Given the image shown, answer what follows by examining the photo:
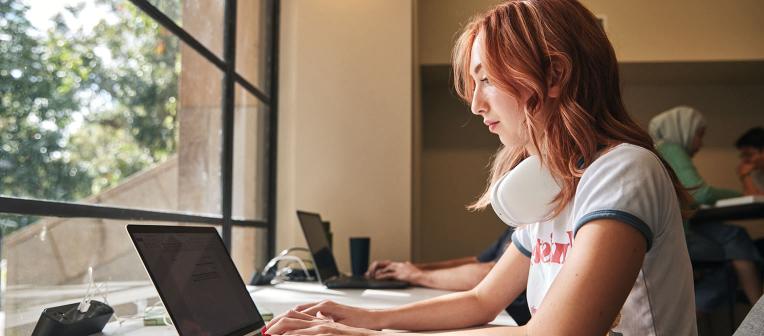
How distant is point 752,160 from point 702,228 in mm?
971

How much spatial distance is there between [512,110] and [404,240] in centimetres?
202

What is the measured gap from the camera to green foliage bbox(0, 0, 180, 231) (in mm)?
2027

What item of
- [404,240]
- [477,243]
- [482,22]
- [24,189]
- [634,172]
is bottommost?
[477,243]

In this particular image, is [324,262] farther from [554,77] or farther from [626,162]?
[626,162]

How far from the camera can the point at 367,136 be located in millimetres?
3100

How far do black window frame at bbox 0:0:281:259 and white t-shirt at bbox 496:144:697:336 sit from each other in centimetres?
95

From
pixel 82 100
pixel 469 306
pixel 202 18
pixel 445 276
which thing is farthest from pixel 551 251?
pixel 82 100

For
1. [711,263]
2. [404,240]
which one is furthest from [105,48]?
[711,263]

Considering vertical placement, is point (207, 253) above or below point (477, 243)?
above

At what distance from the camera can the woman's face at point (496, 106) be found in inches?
44.2

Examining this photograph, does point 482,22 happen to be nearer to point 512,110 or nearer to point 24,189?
point 512,110

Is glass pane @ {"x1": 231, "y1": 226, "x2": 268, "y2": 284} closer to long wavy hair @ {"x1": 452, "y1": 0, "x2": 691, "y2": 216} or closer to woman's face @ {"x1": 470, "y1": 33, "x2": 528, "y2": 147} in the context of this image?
woman's face @ {"x1": 470, "y1": 33, "x2": 528, "y2": 147}

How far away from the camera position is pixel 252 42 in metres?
2.90

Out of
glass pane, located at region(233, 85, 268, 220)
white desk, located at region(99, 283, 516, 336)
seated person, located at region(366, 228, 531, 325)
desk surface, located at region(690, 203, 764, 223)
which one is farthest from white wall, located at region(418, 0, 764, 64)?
white desk, located at region(99, 283, 516, 336)
